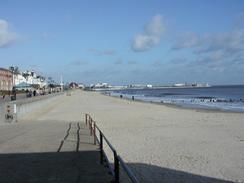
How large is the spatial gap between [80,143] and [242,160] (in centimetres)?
511

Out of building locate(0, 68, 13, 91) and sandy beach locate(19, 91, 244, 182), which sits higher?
building locate(0, 68, 13, 91)

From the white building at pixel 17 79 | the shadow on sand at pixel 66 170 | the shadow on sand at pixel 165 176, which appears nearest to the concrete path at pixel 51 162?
the shadow on sand at pixel 66 170

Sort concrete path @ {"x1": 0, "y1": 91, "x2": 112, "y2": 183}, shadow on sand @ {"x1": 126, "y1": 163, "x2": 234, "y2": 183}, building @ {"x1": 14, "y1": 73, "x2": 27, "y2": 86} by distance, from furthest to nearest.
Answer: building @ {"x1": 14, "y1": 73, "x2": 27, "y2": 86} → shadow on sand @ {"x1": 126, "y1": 163, "x2": 234, "y2": 183} → concrete path @ {"x1": 0, "y1": 91, "x2": 112, "y2": 183}

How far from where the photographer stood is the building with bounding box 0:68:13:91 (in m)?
119

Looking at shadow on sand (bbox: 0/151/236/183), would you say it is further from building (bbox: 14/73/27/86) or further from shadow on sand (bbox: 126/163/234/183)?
building (bbox: 14/73/27/86)

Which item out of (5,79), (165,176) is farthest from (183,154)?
(5,79)

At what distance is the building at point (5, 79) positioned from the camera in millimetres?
118938

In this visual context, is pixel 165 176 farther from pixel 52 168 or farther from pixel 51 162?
pixel 52 168

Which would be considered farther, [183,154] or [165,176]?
[183,154]

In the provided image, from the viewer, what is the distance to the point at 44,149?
13359mm

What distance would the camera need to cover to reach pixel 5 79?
124m

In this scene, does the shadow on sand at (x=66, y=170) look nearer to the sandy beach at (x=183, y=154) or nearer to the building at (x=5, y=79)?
the sandy beach at (x=183, y=154)

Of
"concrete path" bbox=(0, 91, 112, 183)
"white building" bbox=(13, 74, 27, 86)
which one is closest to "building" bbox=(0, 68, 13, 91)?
"white building" bbox=(13, 74, 27, 86)

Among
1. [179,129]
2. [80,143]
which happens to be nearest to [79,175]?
[80,143]
